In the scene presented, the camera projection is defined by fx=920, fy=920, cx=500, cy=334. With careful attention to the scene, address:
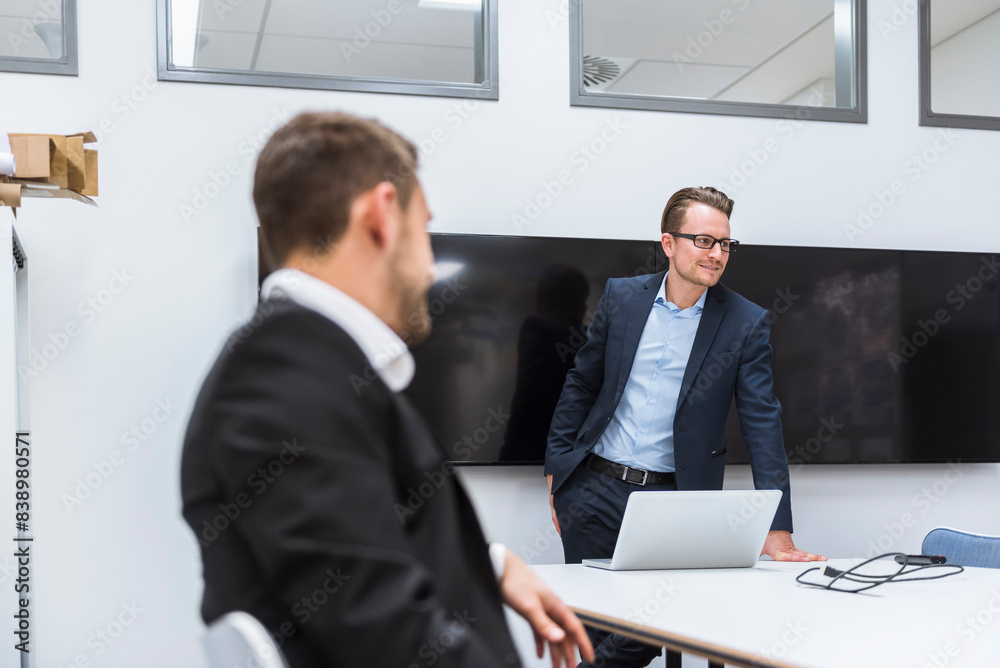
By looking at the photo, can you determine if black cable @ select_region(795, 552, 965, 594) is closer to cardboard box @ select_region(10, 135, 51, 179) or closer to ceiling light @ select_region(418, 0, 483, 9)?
cardboard box @ select_region(10, 135, 51, 179)

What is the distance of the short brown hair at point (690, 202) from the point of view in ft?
10.2

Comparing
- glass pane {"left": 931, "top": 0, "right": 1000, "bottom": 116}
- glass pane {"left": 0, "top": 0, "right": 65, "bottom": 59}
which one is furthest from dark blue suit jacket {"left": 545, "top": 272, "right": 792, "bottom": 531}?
glass pane {"left": 0, "top": 0, "right": 65, "bottom": 59}

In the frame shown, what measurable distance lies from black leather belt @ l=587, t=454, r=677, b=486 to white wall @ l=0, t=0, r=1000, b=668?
705mm

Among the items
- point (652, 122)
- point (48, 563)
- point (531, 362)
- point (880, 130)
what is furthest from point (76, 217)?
point (880, 130)

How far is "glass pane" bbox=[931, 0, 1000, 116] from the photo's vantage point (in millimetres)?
4219

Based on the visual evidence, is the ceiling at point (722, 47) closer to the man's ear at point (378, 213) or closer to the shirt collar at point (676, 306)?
the shirt collar at point (676, 306)

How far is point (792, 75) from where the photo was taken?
418 cm

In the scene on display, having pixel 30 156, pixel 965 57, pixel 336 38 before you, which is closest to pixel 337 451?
pixel 30 156

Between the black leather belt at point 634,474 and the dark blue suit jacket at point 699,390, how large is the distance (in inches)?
2.4

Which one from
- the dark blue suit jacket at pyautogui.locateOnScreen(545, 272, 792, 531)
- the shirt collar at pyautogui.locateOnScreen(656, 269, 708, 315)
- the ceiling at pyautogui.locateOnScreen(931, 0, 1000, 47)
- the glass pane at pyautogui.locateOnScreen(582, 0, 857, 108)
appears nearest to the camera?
the dark blue suit jacket at pyautogui.locateOnScreen(545, 272, 792, 531)

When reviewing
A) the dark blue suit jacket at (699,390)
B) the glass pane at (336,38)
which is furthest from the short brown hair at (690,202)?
the glass pane at (336,38)

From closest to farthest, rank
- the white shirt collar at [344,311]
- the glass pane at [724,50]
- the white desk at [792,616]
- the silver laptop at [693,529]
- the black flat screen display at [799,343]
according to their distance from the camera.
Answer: the white shirt collar at [344,311] → the white desk at [792,616] → the silver laptop at [693,529] → the black flat screen display at [799,343] → the glass pane at [724,50]

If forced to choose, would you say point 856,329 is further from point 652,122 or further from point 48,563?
point 48,563

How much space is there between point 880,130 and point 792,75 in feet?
1.52
